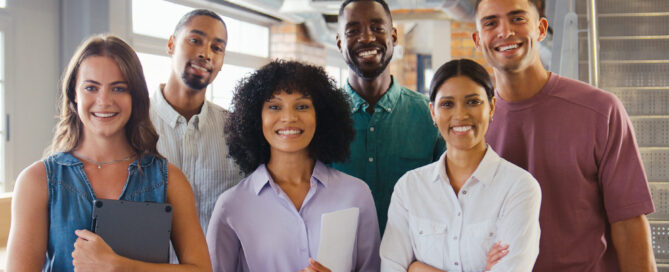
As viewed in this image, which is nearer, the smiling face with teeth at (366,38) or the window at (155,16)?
the smiling face with teeth at (366,38)

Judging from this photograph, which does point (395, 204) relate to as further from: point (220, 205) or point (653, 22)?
point (653, 22)

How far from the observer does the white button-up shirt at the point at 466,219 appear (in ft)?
5.25

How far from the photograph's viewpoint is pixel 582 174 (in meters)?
1.93

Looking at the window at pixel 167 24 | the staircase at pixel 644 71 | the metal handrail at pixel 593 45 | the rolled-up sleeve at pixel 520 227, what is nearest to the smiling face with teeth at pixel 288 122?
the rolled-up sleeve at pixel 520 227

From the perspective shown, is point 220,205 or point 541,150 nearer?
point 220,205

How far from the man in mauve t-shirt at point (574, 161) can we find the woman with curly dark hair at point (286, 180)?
23.8 inches

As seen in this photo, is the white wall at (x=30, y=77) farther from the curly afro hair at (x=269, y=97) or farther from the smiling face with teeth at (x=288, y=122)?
the smiling face with teeth at (x=288, y=122)

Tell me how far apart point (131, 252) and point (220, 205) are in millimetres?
400

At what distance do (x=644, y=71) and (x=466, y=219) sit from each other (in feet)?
9.82

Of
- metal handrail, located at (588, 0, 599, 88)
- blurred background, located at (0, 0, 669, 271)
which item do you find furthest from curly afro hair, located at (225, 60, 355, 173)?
metal handrail, located at (588, 0, 599, 88)

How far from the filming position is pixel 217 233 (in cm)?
180

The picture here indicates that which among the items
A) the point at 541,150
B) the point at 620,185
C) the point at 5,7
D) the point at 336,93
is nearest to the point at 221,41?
the point at 336,93

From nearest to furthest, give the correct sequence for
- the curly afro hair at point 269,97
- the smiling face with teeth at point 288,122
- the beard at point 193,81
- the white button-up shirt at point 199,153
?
the smiling face with teeth at point 288,122
the curly afro hair at point 269,97
the white button-up shirt at point 199,153
the beard at point 193,81

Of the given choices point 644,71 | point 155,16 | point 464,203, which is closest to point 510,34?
point 464,203
